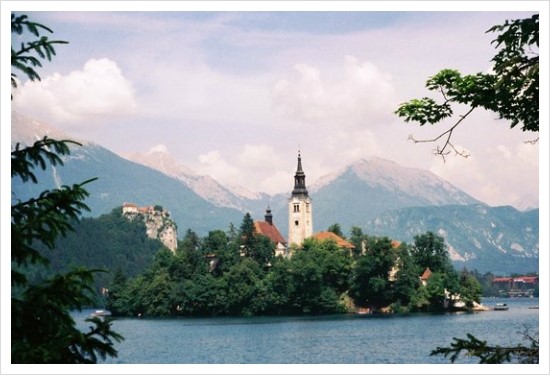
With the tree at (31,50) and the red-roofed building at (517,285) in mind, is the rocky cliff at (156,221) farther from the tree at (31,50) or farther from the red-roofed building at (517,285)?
the tree at (31,50)

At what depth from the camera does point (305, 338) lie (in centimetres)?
3356

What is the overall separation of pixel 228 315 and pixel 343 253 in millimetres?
8428

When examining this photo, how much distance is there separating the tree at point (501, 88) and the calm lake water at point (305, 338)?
11.1m

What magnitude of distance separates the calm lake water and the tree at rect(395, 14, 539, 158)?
11084 millimetres

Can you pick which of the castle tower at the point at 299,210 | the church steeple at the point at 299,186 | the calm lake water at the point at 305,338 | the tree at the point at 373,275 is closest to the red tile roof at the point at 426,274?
the tree at the point at 373,275

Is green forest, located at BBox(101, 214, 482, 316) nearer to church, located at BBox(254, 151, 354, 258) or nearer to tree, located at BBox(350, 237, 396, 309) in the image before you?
tree, located at BBox(350, 237, 396, 309)

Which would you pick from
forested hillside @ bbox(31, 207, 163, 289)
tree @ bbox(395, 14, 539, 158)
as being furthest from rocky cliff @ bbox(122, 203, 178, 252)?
tree @ bbox(395, 14, 539, 158)

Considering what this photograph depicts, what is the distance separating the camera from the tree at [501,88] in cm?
744

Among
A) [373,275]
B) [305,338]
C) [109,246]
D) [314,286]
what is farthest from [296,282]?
[109,246]

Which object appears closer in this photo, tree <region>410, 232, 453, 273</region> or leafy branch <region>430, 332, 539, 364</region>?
leafy branch <region>430, 332, 539, 364</region>

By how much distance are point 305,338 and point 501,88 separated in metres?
26.8

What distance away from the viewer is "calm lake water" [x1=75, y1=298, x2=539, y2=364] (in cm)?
2562

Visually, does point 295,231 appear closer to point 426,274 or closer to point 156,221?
point 426,274

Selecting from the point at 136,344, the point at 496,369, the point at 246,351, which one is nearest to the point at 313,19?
the point at 496,369
